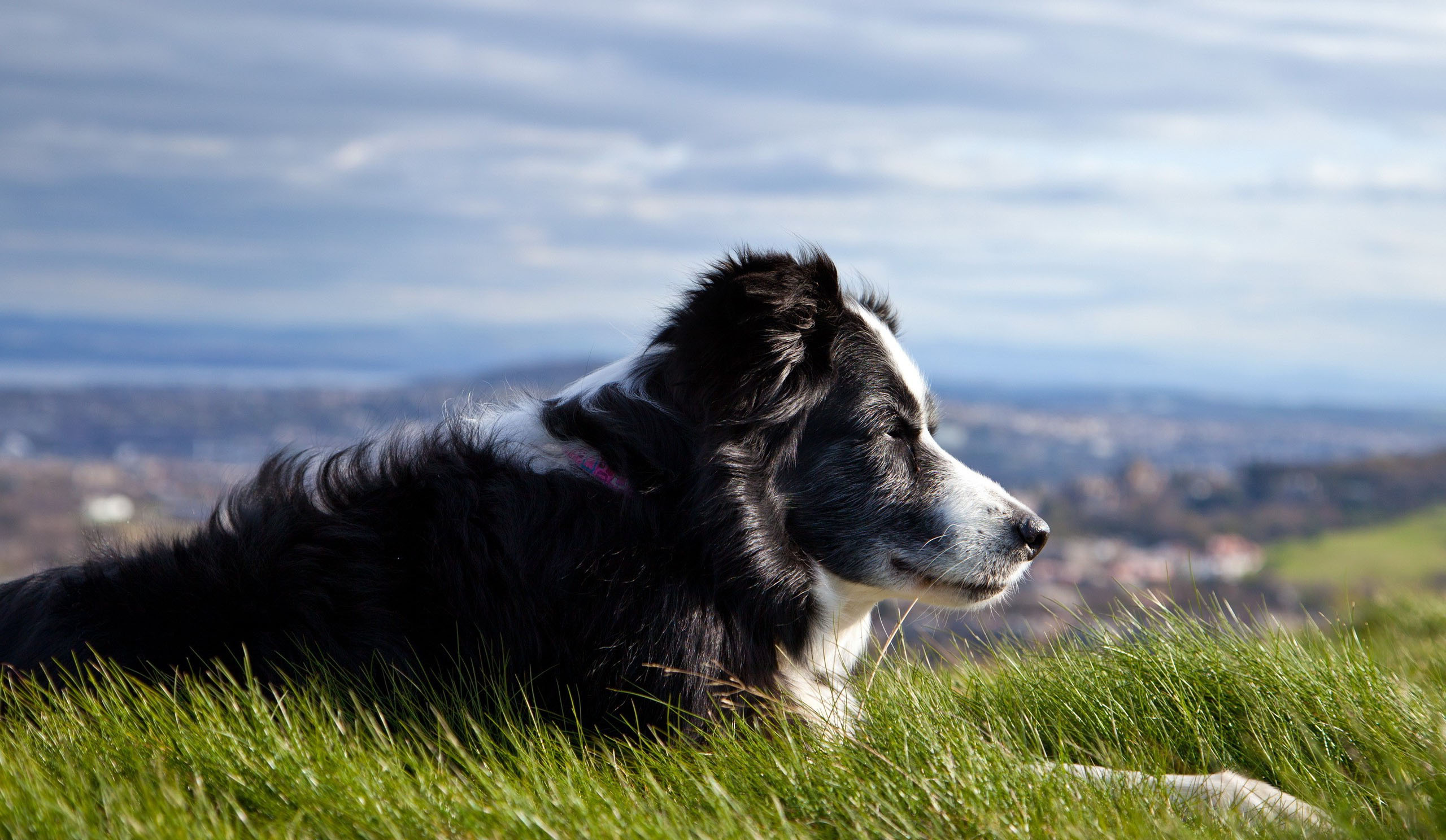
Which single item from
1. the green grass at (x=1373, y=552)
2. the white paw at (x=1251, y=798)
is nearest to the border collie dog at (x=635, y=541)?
the white paw at (x=1251, y=798)

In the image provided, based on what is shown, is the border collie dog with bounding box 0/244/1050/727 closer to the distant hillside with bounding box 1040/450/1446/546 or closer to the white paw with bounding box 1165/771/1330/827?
the white paw with bounding box 1165/771/1330/827

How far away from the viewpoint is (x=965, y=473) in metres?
3.74

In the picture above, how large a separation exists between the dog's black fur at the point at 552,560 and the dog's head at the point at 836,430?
0.01m

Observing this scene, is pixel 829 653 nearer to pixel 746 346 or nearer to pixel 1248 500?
pixel 746 346

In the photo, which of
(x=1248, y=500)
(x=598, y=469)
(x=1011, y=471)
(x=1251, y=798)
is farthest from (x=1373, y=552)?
(x=598, y=469)

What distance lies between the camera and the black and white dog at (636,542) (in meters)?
2.99

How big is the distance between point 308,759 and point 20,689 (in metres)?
1.03

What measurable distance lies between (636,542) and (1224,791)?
167cm

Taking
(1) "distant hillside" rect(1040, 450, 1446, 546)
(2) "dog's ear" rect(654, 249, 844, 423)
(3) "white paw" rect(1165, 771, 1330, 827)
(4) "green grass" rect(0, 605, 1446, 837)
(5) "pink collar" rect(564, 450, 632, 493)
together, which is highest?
(2) "dog's ear" rect(654, 249, 844, 423)

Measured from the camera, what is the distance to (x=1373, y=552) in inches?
1997

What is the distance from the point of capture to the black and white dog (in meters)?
2.99

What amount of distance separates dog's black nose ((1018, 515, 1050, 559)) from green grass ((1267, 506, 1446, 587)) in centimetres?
4560

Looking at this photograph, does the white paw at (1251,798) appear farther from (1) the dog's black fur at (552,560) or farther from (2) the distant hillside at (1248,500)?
(2) the distant hillside at (1248,500)

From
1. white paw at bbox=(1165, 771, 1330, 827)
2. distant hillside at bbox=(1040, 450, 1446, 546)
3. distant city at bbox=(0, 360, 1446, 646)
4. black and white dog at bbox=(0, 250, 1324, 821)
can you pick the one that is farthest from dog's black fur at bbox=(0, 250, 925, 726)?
distant hillside at bbox=(1040, 450, 1446, 546)
